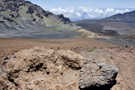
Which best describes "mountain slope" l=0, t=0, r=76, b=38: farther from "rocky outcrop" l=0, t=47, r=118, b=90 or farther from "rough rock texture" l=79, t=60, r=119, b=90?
"rough rock texture" l=79, t=60, r=119, b=90

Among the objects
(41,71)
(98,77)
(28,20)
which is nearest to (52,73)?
(41,71)

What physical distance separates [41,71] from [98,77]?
4444 mm

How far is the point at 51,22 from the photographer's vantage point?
14312cm

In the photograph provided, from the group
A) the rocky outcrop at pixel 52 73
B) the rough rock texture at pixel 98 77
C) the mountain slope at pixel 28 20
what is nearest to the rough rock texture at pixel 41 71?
the rocky outcrop at pixel 52 73

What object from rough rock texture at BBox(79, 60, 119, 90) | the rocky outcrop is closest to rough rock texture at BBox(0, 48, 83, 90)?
the rocky outcrop

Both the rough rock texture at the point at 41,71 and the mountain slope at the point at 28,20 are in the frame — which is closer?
the rough rock texture at the point at 41,71

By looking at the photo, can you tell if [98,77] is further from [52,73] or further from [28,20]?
[28,20]

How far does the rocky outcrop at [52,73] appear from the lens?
1286cm

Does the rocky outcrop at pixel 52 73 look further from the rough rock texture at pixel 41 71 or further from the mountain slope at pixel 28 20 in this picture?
the mountain slope at pixel 28 20

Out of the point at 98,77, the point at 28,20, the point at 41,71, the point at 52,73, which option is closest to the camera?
the point at 98,77

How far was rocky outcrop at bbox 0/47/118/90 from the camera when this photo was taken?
12859 millimetres

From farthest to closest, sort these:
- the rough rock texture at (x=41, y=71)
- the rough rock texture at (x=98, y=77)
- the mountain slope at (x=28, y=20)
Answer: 1. the mountain slope at (x=28, y=20)
2. the rough rock texture at (x=41, y=71)
3. the rough rock texture at (x=98, y=77)

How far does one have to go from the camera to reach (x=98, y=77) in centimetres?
1293

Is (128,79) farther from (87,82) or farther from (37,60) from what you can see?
(37,60)
